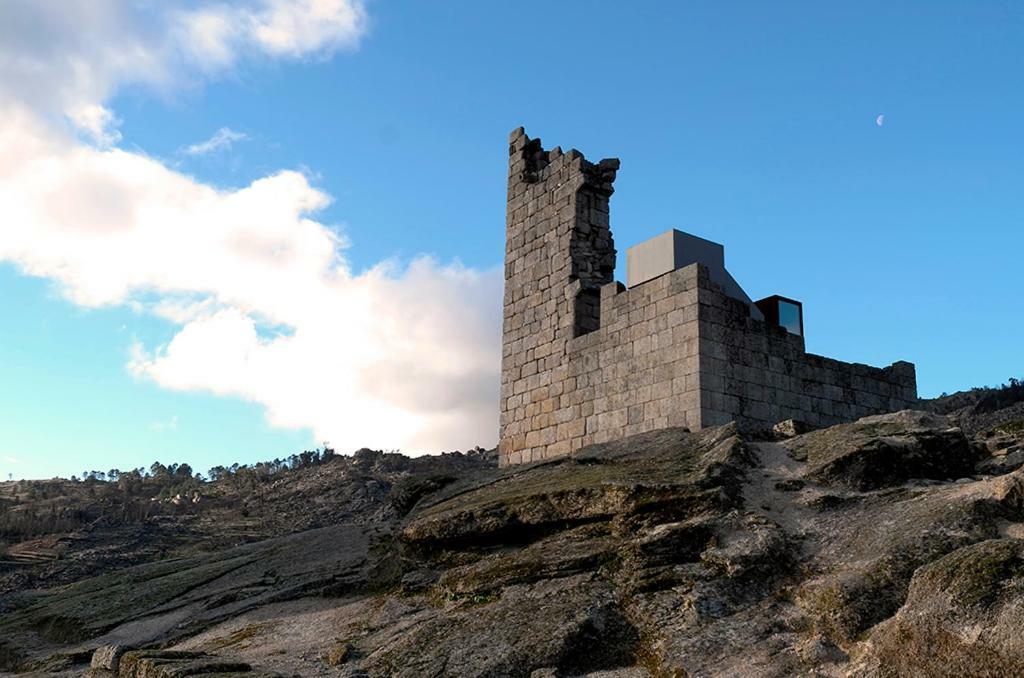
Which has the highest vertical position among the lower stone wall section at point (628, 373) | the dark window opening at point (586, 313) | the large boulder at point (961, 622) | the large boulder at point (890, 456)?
the dark window opening at point (586, 313)

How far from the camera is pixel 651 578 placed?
8094 mm

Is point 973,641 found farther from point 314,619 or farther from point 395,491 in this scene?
point 395,491

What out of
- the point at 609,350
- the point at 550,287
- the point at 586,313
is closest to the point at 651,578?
the point at 609,350

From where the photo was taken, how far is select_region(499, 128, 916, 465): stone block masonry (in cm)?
1316

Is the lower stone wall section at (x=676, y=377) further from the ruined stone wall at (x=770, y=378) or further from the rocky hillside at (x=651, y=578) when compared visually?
the rocky hillside at (x=651, y=578)

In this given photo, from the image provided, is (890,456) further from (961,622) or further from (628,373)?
(628,373)

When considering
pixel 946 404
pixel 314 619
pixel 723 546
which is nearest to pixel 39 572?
pixel 314 619

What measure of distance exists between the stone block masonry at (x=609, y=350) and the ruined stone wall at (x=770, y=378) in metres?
0.02

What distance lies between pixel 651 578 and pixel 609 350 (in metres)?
6.47

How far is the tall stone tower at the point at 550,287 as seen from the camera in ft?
49.6

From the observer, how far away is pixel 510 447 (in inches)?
629

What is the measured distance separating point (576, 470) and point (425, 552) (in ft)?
6.27

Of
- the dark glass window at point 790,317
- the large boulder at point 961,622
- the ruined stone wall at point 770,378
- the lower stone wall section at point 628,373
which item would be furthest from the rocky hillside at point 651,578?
the dark glass window at point 790,317

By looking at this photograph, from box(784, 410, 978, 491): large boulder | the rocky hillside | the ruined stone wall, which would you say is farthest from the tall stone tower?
box(784, 410, 978, 491): large boulder
